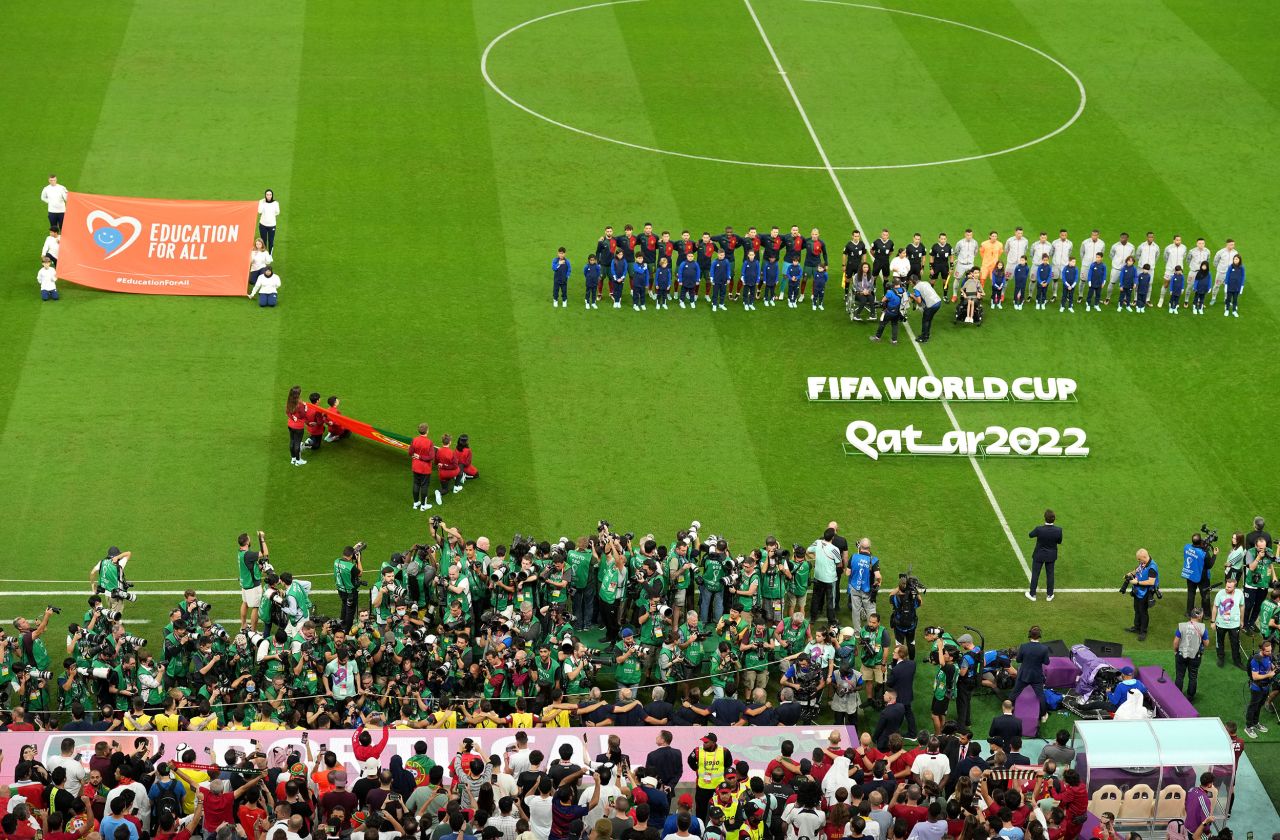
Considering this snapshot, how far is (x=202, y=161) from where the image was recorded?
139 feet

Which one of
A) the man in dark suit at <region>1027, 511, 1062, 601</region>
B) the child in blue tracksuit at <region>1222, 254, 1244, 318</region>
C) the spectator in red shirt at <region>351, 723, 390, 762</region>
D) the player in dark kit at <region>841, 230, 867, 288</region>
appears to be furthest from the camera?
the child in blue tracksuit at <region>1222, 254, 1244, 318</region>

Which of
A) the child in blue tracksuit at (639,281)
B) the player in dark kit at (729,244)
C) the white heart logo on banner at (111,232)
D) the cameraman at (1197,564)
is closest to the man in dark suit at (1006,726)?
the cameraman at (1197,564)

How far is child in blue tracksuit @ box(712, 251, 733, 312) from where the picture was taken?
37.2 meters

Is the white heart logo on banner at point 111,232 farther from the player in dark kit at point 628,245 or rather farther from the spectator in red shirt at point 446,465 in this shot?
the spectator in red shirt at point 446,465

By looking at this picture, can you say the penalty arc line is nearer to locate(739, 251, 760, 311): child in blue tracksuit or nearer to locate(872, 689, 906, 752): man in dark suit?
locate(739, 251, 760, 311): child in blue tracksuit

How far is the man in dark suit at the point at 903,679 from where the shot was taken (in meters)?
24.5

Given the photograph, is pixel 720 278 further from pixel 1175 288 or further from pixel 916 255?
pixel 1175 288

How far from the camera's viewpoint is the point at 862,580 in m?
27.4

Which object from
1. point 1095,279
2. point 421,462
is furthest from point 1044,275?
point 421,462

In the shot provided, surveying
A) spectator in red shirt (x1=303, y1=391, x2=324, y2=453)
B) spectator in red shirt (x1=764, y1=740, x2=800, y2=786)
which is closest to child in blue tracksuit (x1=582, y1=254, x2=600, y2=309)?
spectator in red shirt (x1=303, y1=391, x2=324, y2=453)

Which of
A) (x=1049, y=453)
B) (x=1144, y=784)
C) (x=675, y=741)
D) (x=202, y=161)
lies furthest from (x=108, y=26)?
(x=1144, y=784)

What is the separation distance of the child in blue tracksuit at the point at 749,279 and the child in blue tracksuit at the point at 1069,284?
649cm

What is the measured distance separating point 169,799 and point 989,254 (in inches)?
916

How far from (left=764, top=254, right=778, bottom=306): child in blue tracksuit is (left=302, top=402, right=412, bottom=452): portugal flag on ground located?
9.35 metres
